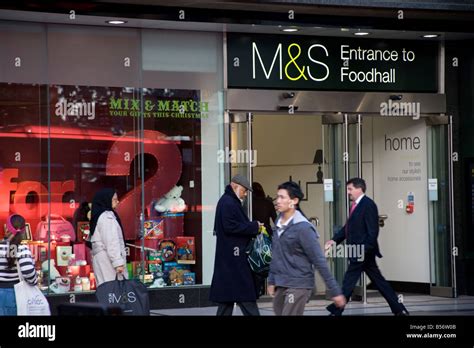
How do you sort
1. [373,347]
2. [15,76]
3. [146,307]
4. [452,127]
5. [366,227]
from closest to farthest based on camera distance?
[373,347]
[146,307]
[366,227]
[15,76]
[452,127]

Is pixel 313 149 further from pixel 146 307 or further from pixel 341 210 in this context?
pixel 146 307

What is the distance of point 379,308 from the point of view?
1611cm

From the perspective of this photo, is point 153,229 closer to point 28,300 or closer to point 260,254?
point 260,254

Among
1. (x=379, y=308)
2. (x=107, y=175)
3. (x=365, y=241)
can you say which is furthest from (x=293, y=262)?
(x=379, y=308)

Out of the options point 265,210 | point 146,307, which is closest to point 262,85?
point 265,210

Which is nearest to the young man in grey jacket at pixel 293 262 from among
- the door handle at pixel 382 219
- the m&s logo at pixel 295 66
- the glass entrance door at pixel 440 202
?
the m&s logo at pixel 295 66

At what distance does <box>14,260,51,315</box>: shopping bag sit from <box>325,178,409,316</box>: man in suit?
406cm

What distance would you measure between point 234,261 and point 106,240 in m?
1.47

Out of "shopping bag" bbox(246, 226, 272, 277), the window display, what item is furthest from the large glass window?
"shopping bag" bbox(246, 226, 272, 277)

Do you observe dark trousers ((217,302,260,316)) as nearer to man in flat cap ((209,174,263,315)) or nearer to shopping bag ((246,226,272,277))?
man in flat cap ((209,174,263,315))

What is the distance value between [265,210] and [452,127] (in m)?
3.44

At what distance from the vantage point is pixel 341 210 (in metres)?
17.0

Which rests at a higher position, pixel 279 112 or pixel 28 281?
pixel 279 112

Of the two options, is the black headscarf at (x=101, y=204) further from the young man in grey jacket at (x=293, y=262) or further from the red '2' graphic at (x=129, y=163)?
the red '2' graphic at (x=129, y=163)
